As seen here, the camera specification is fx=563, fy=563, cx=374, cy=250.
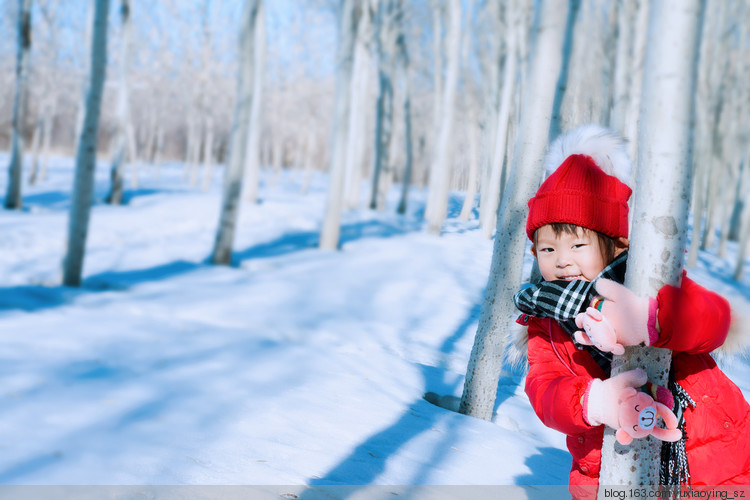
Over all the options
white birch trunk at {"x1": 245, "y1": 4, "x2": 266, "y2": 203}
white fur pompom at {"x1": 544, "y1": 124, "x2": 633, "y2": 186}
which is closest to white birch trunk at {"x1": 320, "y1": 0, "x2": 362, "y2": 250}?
white birch trunk at {"x1": 245, "y1": 4, "x2": 266, "y2": 203}

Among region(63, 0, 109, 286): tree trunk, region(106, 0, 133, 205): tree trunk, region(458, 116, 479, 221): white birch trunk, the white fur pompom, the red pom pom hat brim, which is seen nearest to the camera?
the red pom pom hat brim

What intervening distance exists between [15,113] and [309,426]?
51.2 ft

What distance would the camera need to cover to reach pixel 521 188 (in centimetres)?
282

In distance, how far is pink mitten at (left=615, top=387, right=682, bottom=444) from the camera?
1.26 m

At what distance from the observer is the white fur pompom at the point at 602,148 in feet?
5.59

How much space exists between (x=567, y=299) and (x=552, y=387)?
25cm

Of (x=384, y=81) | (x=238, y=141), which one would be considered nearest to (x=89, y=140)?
(x=238, y=141)

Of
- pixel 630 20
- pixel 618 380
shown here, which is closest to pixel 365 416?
pixel 618 380

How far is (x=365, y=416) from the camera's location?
3.02 m

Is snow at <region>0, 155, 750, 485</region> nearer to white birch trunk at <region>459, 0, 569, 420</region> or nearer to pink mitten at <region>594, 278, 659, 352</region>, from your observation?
white birch trunk at <region>459, 0, 569, 420</region>

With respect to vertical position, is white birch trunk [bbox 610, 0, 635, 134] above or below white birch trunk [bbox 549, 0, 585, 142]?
above

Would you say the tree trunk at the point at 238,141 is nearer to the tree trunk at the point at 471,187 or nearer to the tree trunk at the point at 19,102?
the tree trunk at the point at 471,187

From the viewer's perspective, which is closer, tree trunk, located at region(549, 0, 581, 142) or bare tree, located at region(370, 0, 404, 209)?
tree trunk, located at region(549, 0, 581, 142)

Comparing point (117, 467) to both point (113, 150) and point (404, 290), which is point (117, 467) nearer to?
point (404, 290)
